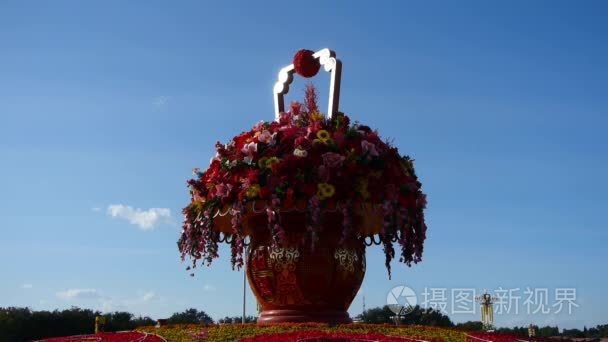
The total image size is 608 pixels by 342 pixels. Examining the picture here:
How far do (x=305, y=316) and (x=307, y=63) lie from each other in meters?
4.10

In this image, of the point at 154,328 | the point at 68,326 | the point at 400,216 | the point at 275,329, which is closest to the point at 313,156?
the point at 400,216

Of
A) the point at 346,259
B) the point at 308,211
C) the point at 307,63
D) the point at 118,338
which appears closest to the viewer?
the point at 118,338

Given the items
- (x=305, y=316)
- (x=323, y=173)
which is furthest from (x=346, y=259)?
(x=323, y=173)

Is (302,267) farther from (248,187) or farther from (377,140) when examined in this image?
(377,140)

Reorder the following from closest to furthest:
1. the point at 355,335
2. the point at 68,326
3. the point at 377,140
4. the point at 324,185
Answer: the point at 355,335 → the point at 324,185 → the point at 377,140 → the point at 68,326

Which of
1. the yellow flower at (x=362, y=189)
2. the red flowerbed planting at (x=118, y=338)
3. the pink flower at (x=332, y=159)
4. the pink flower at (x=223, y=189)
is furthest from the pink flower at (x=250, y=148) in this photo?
the red flowerbed planting at (x=118, y=338)

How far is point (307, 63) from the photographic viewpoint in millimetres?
11852

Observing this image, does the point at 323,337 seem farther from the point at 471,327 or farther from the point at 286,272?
the point at 471,327

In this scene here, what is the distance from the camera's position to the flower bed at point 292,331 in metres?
8.67

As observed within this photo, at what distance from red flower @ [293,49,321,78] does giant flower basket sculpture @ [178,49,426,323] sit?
1.02 m

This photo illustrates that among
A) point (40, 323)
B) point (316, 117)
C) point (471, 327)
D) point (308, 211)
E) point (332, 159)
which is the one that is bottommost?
point (40, 323)

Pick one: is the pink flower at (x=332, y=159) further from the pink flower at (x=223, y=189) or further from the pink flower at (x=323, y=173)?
the pink flower at (x=223, y=189)

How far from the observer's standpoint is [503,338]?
29.2 ft

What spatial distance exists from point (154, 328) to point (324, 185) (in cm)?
305
